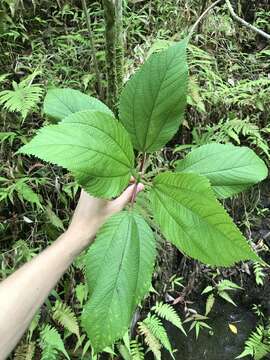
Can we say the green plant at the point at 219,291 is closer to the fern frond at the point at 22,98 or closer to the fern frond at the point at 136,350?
the fern frond at the point at 136,350

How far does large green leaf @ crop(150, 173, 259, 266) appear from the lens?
0.86 metres

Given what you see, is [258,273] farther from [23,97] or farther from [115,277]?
[115,277]

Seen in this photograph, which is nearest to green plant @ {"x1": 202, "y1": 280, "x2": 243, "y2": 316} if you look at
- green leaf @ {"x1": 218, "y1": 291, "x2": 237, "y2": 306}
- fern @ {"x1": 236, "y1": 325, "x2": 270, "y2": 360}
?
green leaf @ {"x1": 218, "y1": 291, "x2": 237, "y2": 306}

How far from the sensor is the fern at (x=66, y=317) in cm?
216

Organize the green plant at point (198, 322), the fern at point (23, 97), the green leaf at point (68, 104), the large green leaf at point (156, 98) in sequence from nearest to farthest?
the large green leaf at point (156, 98) → the green leaf at point (68, 104) → the fern at point (23, 97) → the green plant at point (198, 322)

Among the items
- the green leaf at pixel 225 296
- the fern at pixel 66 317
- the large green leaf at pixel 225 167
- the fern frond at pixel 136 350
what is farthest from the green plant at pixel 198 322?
the large green leaf at pixel 225 167

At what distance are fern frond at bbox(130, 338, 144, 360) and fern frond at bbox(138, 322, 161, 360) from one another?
0.05 meters

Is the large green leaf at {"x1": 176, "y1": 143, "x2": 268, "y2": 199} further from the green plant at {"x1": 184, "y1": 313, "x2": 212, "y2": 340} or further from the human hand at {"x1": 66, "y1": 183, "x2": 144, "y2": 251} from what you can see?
the green plant at {"x1": 184, "y1": 313, "x2": 212, "y2": 340}

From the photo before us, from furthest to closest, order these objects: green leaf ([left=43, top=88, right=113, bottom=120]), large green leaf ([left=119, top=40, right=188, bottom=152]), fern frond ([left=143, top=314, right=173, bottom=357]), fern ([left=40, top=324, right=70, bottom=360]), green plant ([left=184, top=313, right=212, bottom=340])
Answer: green plant ([left=184, top=313, right=212, bottom=340]), fern frond ([left=143, top=314, right=173, bottom=357]), fern ([left=40, top=324, right=70, bottom=360]), green leaf ([left=43, top=88, right=113, bottom=120]), large green leaf ([left=119, top=40, right=188, bottom=152])

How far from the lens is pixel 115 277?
960mm

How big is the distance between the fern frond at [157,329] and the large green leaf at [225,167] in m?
1.51

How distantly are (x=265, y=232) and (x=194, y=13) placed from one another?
5.37ft

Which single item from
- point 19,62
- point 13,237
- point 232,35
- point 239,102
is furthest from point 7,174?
point 232,35

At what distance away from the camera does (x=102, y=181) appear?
92 centimetres
